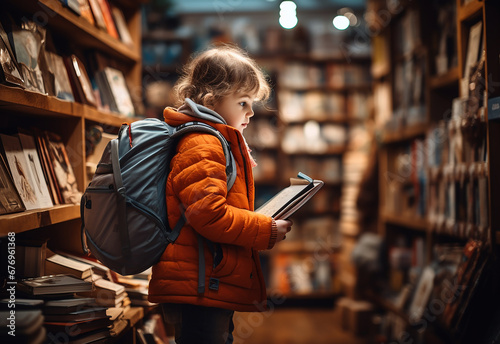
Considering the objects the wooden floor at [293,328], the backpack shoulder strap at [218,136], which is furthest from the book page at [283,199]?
the wooden floor at [293,328]

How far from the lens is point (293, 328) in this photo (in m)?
3.71

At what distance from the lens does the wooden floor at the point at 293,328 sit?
11.1 feet

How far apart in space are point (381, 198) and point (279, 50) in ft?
6.29

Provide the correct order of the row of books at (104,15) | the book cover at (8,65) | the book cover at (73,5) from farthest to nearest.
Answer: the row of books at (104,15)
the book cover at (73,5)
the book cover at (8,65)

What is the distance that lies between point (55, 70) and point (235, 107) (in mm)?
790

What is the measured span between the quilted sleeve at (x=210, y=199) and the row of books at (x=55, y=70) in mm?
572

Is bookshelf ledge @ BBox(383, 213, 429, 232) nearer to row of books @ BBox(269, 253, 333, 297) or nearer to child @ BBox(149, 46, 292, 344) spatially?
row of books @ BBox(269, 253, 333, 297)

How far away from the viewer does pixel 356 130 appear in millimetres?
4625

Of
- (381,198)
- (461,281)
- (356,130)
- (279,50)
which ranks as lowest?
(461,281)

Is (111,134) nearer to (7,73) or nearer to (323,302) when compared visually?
(7,73)

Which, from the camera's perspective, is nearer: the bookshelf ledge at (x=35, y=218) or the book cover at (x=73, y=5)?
the bookshelf ledge at (x=35, y=218)

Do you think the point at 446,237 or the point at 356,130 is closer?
the point at 446,237

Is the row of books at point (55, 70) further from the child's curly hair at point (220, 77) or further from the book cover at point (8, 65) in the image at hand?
the child's curly hair at point (220, 77)

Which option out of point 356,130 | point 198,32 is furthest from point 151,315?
point 198,32
